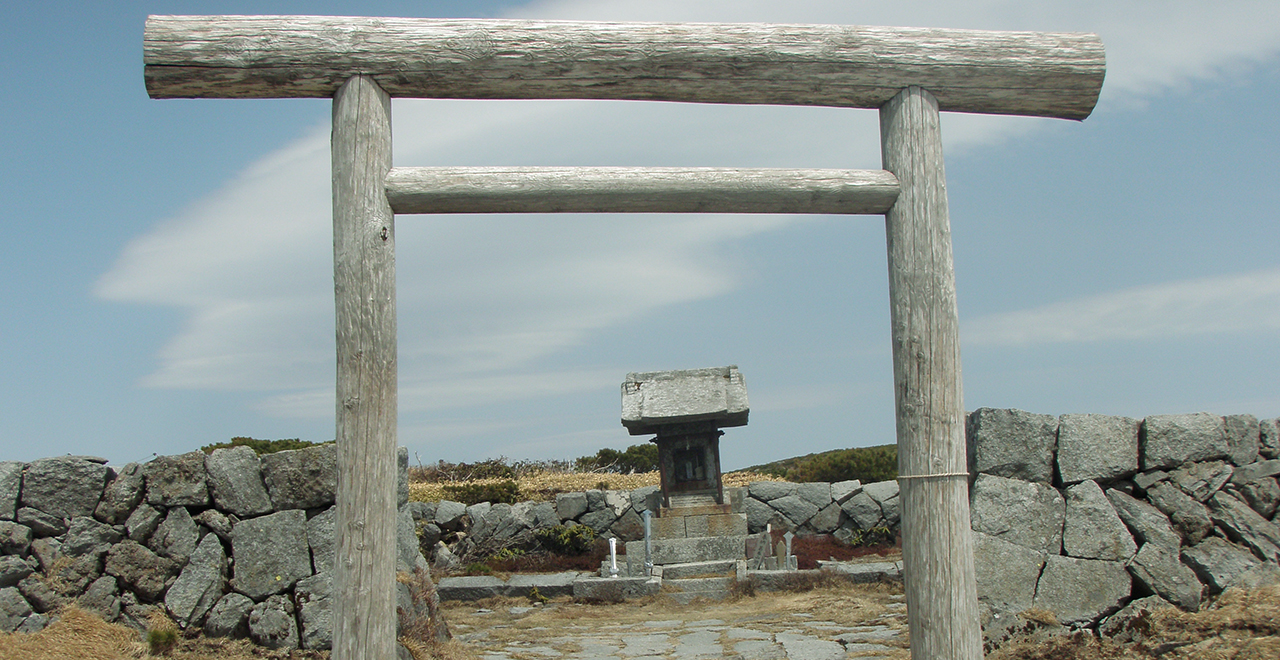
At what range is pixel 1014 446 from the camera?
8.03 meters

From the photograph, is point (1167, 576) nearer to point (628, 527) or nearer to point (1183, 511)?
point (1183, 511)

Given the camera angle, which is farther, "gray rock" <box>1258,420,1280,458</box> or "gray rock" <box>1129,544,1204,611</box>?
"gray rock" <box>1258,420,1280,458</box>

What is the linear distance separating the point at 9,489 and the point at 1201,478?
10262 millimetres

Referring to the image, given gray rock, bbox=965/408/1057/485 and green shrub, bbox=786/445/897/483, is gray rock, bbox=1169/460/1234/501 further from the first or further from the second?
green shrub, bbox=786/445/897/483

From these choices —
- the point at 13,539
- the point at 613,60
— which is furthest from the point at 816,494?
the point at 613,60

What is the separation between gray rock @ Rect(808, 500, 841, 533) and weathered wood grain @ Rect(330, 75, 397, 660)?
1225 cm

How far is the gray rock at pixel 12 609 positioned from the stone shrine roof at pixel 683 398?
8.68 m

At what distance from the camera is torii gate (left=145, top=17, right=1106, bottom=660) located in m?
4.92

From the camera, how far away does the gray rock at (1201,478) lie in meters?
8.13

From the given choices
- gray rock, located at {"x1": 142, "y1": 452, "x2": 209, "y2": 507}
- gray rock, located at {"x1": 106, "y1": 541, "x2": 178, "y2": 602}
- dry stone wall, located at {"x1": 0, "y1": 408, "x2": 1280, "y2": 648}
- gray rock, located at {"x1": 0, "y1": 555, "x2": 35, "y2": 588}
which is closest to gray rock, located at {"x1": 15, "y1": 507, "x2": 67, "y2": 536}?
dry stone wall, located at {"x1": 0, "y1": 408, "x2": 1280, "y2": 648}

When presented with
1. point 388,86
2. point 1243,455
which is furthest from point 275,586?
point 1243,455

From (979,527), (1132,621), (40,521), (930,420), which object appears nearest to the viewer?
(930,420)

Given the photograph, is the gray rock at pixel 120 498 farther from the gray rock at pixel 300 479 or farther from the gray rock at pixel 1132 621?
the gray rock at pixel 1132 621

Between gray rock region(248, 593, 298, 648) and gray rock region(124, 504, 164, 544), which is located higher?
gray rock region(124, 504, 164, 544)
